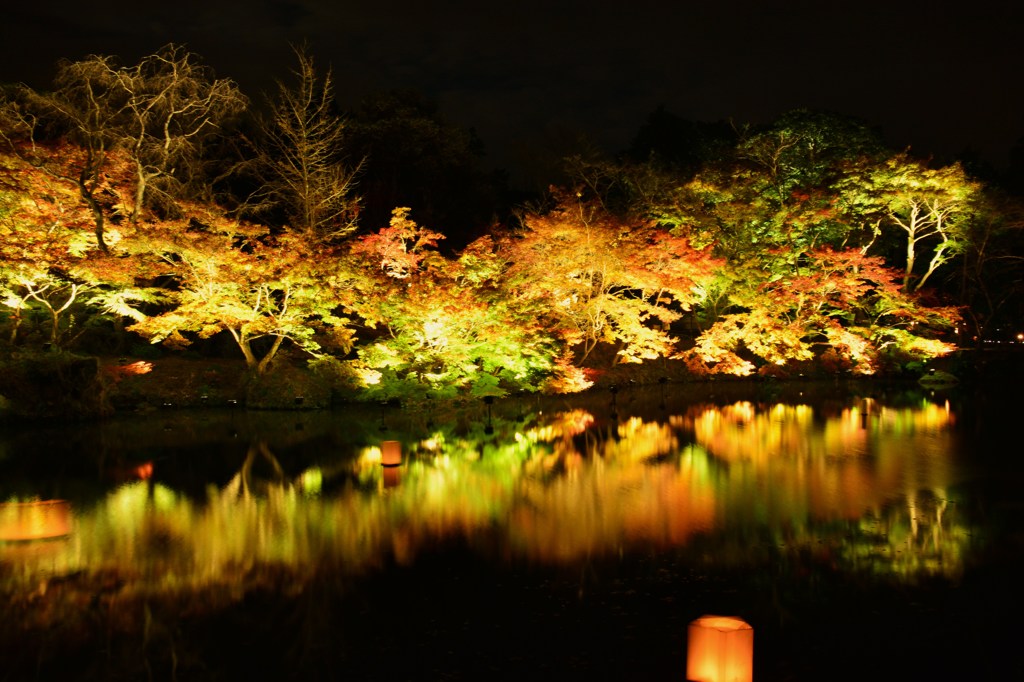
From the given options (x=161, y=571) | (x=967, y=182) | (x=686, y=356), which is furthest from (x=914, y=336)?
(x=161, y=571)

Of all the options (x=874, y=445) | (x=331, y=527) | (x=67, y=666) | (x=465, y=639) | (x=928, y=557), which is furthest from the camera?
(x=874, y=445)

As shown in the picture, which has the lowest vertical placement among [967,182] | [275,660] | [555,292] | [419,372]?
[275,660]

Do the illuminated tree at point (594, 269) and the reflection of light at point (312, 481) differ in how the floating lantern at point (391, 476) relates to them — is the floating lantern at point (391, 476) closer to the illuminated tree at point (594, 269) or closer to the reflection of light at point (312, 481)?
the reflection of light at point (312, 481)

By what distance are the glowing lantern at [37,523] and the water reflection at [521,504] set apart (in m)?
0.15

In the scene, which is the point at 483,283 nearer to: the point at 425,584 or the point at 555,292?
the point at 555,292

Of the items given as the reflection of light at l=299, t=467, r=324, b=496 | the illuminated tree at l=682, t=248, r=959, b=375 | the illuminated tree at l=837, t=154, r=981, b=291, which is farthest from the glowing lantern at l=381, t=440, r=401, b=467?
the illuminated tree at l=837, t=154, r=981, b=291

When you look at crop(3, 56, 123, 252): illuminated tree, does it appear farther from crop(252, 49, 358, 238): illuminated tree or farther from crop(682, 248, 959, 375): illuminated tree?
crop(682, 248, 959, 375): illuminated tree

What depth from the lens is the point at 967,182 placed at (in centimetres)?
2164

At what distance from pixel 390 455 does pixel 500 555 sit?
3.96m

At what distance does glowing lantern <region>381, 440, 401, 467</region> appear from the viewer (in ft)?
33.5

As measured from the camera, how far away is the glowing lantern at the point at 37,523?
707cm

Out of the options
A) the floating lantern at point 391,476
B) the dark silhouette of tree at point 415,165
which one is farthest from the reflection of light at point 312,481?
the dark silhouette of tree at point 415,165

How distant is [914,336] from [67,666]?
22.6m

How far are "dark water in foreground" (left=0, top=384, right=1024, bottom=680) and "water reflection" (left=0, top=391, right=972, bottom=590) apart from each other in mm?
42
